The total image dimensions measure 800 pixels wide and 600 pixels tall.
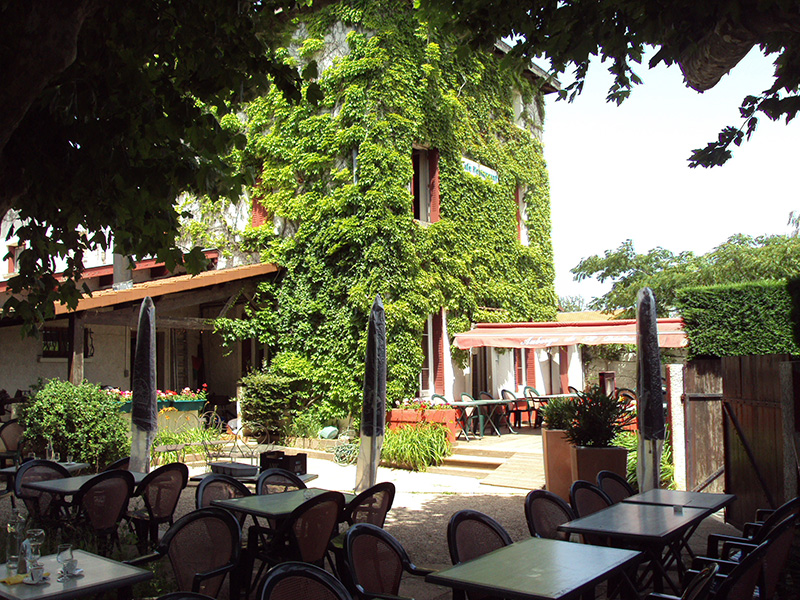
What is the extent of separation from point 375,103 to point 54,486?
1021 cm

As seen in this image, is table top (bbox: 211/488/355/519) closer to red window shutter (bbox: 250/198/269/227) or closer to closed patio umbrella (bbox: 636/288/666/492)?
closed patio umbrella (bbox: 636/288/666/492)

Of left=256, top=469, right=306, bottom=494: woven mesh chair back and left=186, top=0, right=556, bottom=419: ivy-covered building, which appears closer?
left=256, top=469, right=306, bottom=494: woven mesh chair back

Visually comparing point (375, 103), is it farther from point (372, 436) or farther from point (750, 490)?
point (750, 490)

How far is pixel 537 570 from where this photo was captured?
356 cm

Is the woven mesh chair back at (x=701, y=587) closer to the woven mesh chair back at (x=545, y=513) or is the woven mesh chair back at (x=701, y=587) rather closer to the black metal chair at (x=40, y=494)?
the woven mesh chair back at (x=545, y=513)

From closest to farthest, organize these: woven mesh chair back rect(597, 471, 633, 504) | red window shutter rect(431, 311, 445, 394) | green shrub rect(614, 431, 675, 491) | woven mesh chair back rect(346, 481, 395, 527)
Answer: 1. woven mesh chair back rect(346, 481, 395, 527)
2. woven mesh chair back rect(597, 471, 633, 504)
3. green shrub rect(614, 431, 675, 491)
4. red window shutter rect(431, 311, 445, 394)

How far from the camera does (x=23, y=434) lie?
32.8ft

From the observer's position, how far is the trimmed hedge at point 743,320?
31.2 ft

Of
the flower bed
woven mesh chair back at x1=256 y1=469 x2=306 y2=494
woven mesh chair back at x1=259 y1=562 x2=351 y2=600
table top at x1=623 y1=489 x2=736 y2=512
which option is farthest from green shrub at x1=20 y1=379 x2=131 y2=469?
woven mesh chair back at x1=259 y1=562 x2=351 y2=600

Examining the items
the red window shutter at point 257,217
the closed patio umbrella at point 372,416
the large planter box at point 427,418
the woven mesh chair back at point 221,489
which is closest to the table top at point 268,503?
the woven mesh chair back at point 221,489

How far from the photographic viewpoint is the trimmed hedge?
9.52 metres

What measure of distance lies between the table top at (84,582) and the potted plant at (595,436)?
5.59 metres

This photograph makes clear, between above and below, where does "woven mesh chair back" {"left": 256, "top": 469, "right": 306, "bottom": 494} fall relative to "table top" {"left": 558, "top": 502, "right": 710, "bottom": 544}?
above

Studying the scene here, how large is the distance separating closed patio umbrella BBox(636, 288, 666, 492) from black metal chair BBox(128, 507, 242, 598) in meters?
4.76
